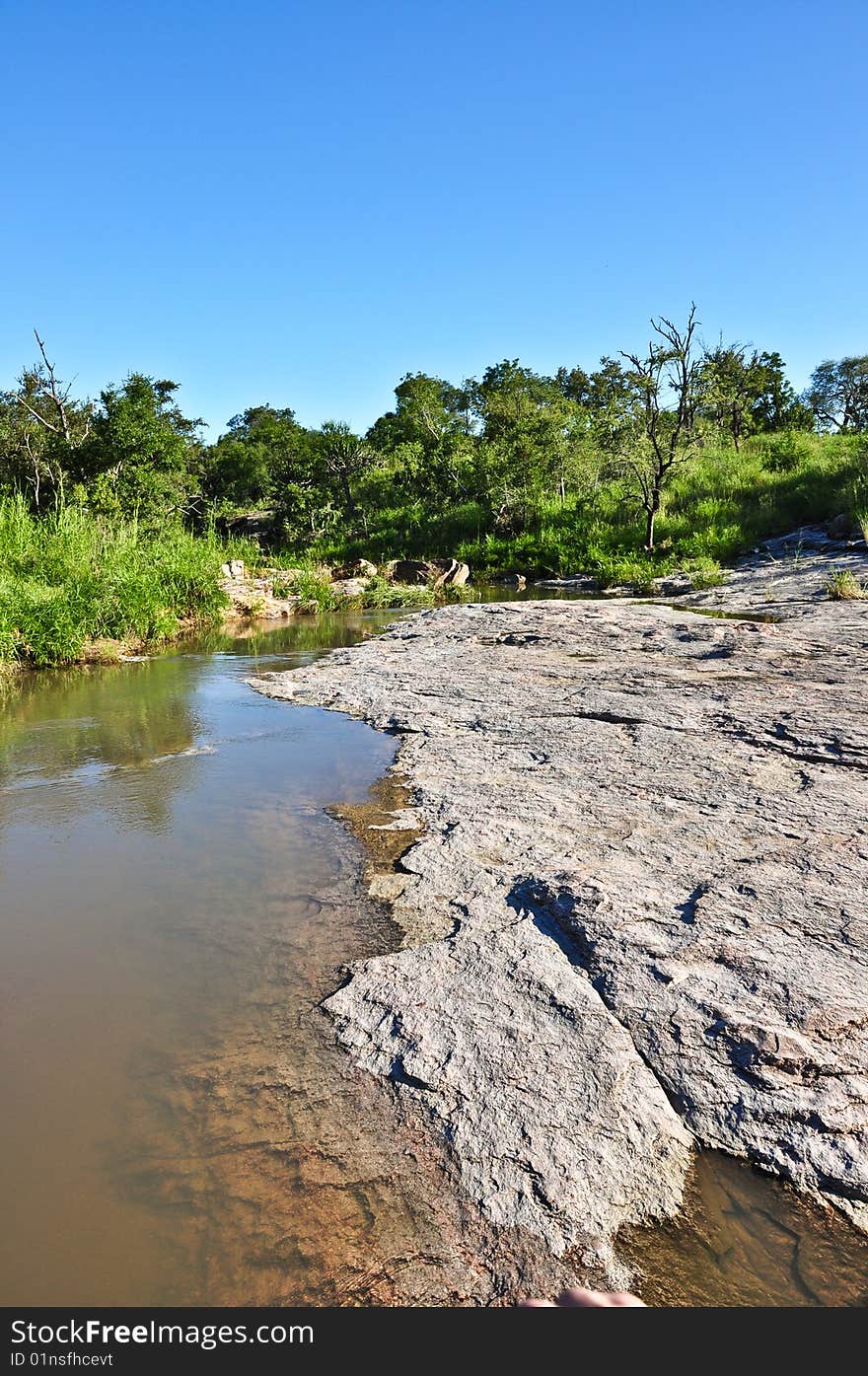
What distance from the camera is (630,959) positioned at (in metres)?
2.46

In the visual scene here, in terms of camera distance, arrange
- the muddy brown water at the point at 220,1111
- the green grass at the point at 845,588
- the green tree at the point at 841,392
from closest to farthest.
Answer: the muddy brown water at the point at 220,1111 → the green grass at the point at 845,588 → the green tree at the point at 841,392

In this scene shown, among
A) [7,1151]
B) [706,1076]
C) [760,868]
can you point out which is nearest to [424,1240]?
[706,1076]

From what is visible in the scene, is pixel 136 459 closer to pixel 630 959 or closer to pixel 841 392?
pixel 630 959

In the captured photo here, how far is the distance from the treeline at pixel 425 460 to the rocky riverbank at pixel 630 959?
14.7 m

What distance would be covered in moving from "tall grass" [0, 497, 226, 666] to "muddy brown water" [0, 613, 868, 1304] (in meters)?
5.71

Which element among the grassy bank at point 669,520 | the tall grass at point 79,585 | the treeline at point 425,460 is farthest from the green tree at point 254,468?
the tall grass at point 79,585

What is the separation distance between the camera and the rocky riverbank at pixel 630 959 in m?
1.81

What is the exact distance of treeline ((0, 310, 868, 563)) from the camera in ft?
66.3

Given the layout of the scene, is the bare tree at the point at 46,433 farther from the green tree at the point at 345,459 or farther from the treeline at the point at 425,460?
the green tree at the point at 345,459

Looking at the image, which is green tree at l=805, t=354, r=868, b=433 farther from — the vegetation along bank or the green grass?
the green grass

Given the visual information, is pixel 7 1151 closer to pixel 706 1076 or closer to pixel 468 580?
pixel 706 1076

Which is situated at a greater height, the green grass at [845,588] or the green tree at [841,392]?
the green tree at [841,392]

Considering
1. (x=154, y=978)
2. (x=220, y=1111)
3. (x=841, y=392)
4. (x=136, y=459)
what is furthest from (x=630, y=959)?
(x=841, y=392)

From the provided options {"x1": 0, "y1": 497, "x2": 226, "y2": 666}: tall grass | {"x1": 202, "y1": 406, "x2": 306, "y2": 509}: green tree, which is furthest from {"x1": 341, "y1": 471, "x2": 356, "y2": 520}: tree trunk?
{"x1": 0, "y1": 497, "x2": 226, "y2": 666}: tall grass
